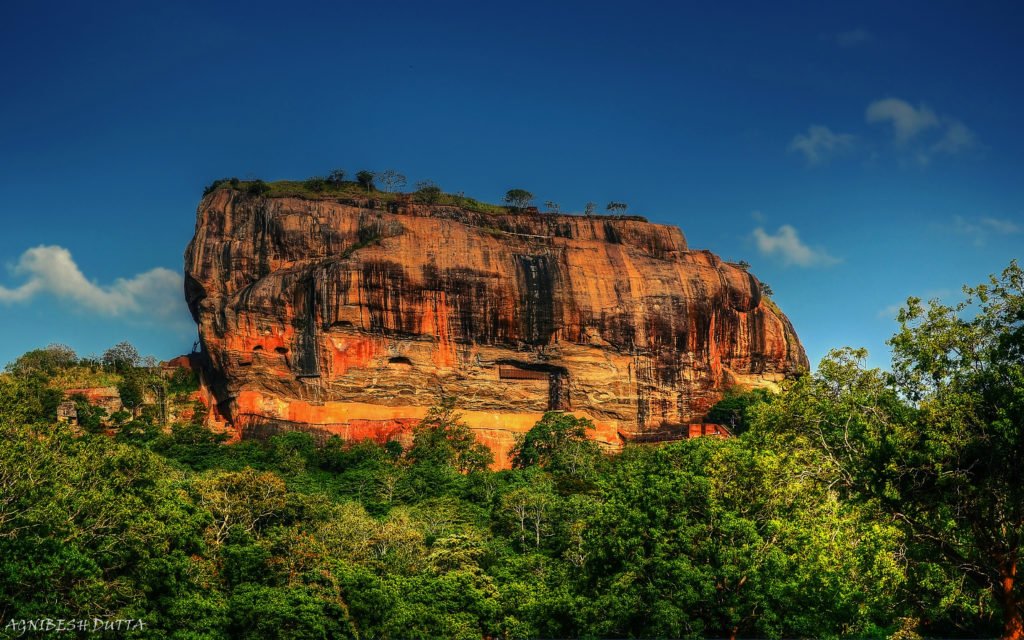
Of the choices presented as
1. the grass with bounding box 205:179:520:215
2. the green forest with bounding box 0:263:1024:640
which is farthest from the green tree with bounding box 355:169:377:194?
the green forest with bounding box 0:263:1024:640

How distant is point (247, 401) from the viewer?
60.2 meters

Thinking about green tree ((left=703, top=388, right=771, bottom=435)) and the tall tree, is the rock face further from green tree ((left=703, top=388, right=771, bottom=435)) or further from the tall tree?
the tall tree

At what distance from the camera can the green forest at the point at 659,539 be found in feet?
55.8

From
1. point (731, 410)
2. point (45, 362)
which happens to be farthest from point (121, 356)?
point (731, 410)

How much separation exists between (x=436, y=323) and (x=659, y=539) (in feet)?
133

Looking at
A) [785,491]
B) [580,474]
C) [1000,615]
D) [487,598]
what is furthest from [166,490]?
[580,474]

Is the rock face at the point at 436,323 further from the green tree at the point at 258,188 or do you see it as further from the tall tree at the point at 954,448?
the tall tree at the point at 954,448

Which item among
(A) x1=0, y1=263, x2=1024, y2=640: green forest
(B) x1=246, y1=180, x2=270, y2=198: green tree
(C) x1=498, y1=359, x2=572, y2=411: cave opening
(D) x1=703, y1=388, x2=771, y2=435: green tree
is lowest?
(A) x1=0, y1=263, x2=1024, y2=640: green forest

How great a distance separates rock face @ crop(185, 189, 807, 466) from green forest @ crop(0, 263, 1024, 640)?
2444 cm

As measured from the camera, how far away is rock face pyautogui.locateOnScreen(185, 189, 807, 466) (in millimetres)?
60844

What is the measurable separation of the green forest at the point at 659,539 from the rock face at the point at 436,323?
24436 millimetres

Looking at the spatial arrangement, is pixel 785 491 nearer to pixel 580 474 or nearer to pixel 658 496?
pixel 658 496

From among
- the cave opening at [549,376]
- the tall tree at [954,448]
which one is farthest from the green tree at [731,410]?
the tall tree at [954,448]

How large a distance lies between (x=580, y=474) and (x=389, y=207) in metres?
27.0
